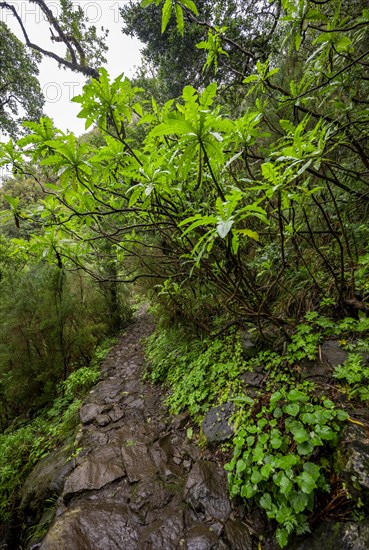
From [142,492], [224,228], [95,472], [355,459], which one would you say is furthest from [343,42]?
[95,472]

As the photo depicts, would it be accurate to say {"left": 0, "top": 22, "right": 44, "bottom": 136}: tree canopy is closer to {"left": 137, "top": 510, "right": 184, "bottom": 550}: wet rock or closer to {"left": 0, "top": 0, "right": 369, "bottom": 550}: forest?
{"left": 0, "top": 0, "right": 369, "bottom": 550}: forest

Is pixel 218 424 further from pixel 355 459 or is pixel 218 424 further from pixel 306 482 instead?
pixel 355 459

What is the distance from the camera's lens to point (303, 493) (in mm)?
1448

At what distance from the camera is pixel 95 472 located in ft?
7.59

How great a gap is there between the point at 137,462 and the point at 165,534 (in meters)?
0.76

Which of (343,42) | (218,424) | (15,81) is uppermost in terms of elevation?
(15,81)

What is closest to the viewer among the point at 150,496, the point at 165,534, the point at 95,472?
the point at 165,534

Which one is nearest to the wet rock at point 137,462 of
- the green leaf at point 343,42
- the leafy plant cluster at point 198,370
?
the leafy plant cluster at point 198,370

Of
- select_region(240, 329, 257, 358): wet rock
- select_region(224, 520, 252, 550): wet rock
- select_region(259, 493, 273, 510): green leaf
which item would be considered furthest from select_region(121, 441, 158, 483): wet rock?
select_region(240, 329, 257, 358): wet rock

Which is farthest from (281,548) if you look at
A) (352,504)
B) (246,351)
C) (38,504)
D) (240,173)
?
(240,173)

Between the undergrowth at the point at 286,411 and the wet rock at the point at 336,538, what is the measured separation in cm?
5

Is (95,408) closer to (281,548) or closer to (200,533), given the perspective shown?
(200,533)

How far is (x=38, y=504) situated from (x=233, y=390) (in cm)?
228

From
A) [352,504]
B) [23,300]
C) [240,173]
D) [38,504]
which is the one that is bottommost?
[38,504]
